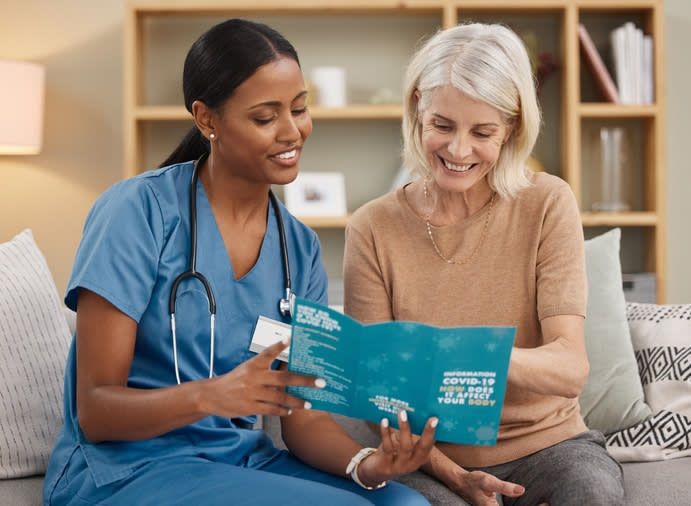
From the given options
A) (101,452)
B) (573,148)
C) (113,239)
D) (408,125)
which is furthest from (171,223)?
(573,148)

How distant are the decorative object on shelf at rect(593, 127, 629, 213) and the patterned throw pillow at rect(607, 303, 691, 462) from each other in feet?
5.97

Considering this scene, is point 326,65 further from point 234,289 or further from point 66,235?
point 234,289

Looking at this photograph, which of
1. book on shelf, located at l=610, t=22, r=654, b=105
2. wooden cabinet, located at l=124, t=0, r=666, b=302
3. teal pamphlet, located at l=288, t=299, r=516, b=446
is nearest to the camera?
teal pamphlet, located at l=288, t=299, r=516, b=446

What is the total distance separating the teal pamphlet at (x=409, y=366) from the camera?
1.26 metres

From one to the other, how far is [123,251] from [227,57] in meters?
0.36

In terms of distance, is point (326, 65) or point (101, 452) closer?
point (101, 452)

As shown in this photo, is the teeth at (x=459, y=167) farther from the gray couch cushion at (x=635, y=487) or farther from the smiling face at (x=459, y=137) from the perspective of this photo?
the gray couch cushion at (x=635, y=487)

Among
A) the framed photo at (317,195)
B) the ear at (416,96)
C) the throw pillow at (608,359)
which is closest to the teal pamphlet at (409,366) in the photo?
the ear at (416,96)

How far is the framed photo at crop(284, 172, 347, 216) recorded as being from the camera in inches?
156

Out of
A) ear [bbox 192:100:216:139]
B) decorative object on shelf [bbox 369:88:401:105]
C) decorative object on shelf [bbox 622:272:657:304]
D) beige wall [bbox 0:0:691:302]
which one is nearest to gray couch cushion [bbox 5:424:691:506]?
ear [bbox 192:100:216:139]

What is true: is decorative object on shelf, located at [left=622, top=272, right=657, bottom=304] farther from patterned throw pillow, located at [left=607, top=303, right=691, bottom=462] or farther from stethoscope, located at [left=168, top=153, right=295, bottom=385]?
stethoscope, located at [left=168, top=153, right=295, bottom=385]

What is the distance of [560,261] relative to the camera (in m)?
1.71

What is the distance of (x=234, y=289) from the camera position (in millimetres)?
1600

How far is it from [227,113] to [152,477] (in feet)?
1.92
